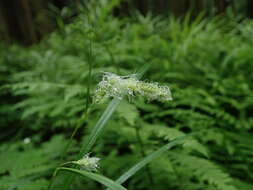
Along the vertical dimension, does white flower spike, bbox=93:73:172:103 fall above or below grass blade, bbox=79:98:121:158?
above

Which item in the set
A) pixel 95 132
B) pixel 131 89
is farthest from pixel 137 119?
pixel 131 89

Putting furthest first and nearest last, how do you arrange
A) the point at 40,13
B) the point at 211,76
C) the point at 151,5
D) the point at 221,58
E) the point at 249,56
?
the point at 40,13, the point at 151,5, the point at 221,58, the point at 249,56, the point at 211,76

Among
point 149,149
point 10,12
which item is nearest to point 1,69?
point 149,149

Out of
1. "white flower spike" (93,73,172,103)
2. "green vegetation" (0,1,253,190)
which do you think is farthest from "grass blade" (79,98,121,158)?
"white flower spike" (93,73,172,103)

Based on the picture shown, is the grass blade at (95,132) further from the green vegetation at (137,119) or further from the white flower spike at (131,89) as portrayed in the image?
the white flower spike at (131,89)

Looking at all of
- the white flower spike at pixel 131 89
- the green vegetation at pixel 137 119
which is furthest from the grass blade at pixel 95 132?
the white flower spike at pixel 131 89

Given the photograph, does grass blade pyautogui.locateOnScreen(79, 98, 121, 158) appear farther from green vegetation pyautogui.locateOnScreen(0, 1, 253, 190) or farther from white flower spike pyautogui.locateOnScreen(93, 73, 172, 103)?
white flower spike pyautogui.locateOnScreen(93, 73, 172, 103)

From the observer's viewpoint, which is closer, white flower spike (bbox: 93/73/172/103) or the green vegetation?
white flower spike (bbox: 93/73/172/103)

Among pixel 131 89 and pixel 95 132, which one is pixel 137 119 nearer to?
pixel 95 132

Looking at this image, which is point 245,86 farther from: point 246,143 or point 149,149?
point 149,149
